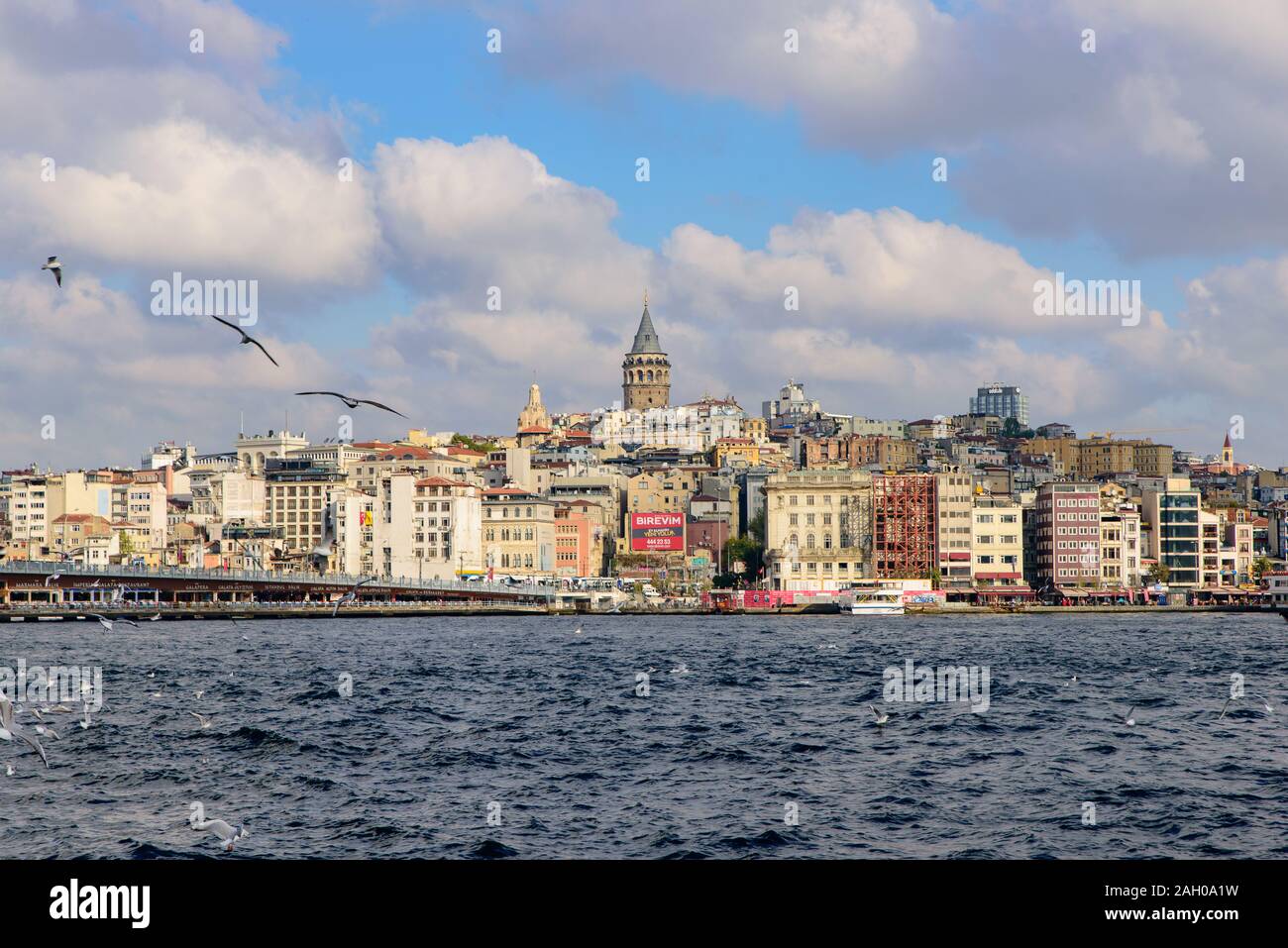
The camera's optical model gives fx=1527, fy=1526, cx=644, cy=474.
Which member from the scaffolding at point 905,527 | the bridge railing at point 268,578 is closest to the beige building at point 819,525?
the scaffolding at point 905,527

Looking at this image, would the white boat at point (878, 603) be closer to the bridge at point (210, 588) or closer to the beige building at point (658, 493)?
the bridge at point (210, 588)

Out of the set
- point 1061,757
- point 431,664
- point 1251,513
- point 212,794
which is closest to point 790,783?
point 1061,757

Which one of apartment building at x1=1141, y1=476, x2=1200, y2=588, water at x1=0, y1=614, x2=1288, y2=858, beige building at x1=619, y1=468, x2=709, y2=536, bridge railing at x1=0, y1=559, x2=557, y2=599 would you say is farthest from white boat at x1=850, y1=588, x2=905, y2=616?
water at x1=0, y1=614, x2=1288, y2=858

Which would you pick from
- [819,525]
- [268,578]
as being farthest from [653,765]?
[819,525]

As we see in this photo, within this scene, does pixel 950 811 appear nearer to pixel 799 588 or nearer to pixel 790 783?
pixel 790 783

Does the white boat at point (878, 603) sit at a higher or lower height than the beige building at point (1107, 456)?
lower

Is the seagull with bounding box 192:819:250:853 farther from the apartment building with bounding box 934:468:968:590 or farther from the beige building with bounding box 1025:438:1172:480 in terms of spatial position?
the beige building with bounding box 1025:438:1172:480
